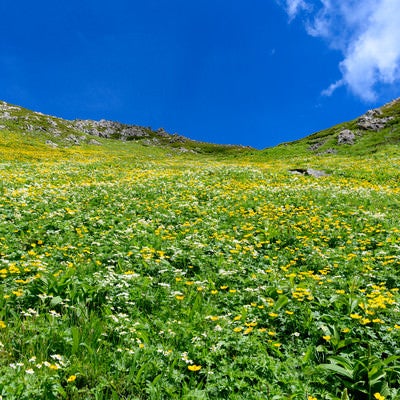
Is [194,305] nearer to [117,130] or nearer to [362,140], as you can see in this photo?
[362,140]

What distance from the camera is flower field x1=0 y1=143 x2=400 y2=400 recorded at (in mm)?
4621

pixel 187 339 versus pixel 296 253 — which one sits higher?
pixel 296 253

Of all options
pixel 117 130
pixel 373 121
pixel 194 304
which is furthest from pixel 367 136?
pixel 117 130

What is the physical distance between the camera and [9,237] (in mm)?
9383

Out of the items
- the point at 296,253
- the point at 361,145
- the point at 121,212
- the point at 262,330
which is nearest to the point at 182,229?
the point at 121,212

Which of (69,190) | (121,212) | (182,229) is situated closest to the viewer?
(182,229)

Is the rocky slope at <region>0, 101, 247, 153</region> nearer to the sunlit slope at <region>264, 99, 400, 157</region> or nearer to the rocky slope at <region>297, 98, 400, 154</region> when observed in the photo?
the sunlit slope at <region>264, 99, 400, 157</region>

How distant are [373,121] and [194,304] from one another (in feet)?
237

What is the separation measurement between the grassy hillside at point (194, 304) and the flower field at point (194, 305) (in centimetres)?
3

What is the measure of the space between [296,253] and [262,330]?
185 inches

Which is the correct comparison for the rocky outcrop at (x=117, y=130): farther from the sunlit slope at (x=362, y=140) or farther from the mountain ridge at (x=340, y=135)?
the sunlit slope at (x=362, y=140)

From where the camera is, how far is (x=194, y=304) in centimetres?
663

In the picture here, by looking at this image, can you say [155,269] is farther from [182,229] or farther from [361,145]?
[361,145]

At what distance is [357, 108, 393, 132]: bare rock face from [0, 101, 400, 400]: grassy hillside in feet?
192
